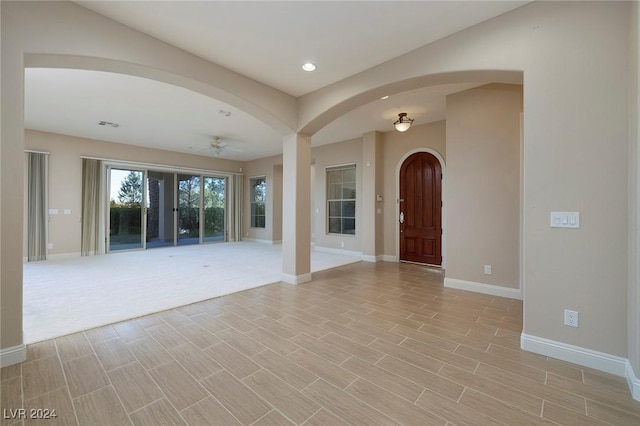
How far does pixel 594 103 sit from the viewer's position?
6.53 ft

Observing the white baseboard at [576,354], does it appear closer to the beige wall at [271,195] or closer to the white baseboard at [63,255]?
the beige wall at [271,195]

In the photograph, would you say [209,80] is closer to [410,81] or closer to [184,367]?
[410,81]

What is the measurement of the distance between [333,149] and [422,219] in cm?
310

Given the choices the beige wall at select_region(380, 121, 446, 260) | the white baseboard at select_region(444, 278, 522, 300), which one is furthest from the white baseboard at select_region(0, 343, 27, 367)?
the beige wall at select_region(380, 121, 446, 260)

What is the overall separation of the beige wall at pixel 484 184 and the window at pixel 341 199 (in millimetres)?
3059

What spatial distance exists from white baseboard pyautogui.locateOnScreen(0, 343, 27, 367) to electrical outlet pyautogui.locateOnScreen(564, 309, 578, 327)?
14.1 feet

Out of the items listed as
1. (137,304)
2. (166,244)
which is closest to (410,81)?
(137,304)

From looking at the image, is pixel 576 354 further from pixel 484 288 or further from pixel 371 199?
pixel 371 199

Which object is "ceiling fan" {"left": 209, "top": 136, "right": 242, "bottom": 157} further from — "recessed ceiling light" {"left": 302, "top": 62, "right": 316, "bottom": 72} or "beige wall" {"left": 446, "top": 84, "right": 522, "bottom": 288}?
"beige wall" {"left": 446, "top": 84, "right": 522, "bottom": 288}

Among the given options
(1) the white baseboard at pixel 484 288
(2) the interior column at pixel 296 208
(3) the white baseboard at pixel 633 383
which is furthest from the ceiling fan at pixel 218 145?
(3) the white baseboard at pixel 633 383

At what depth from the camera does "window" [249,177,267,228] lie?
944 cm

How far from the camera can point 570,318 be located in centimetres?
209

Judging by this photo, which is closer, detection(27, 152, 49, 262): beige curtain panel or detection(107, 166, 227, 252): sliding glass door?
detection(27, 152, 49, 262): beige curtain panel

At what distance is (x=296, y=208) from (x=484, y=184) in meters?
2.80
